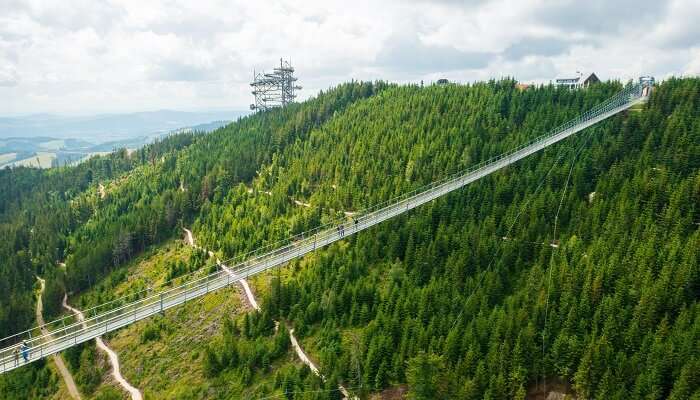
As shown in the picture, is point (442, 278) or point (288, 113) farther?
point (288, 113)

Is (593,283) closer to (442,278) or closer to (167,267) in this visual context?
(442,278)

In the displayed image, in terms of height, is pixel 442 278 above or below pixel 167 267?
above

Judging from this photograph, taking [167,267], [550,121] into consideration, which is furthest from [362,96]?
[167,267]

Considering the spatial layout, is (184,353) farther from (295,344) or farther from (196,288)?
(196,288)

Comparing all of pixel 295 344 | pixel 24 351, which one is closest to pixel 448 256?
pixel 295 344

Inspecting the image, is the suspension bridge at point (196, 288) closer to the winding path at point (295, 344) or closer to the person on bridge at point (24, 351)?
the person on bridge at point (24, 351)

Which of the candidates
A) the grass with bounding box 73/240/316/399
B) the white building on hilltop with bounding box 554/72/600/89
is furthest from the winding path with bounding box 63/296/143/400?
the white building on hilltop with bounding box 554/72/600/89

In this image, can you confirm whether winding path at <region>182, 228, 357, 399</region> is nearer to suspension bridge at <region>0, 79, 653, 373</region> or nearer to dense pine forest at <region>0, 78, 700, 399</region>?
dense pine forest at <region>0, 78, 700, 399</region>

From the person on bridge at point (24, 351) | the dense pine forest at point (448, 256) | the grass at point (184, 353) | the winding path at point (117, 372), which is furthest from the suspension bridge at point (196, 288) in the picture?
the grass at point (184, 353)
